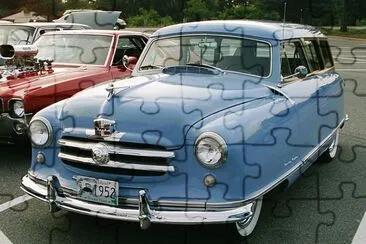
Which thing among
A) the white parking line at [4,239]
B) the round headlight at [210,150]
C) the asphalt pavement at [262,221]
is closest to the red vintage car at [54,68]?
the asphalt pavement at [262,221]

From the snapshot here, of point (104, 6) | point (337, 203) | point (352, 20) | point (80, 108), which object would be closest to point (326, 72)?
point (337, 203)

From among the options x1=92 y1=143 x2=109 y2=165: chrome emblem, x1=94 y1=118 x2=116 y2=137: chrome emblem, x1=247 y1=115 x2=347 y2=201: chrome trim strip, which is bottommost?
x1=247 y1=115 x2=347 y2=201: chrome trim strip

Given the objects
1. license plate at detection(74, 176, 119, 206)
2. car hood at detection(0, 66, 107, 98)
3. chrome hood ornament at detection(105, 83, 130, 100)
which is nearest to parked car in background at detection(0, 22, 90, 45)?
car hood at detection(0, 66, 107, 98)

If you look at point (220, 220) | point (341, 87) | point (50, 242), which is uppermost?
point (341, 87)

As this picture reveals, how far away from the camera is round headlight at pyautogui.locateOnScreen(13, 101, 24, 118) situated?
6.22 metres

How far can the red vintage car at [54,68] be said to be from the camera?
6254 millimetres

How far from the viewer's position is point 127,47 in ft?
27.6

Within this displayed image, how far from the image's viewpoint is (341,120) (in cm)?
695

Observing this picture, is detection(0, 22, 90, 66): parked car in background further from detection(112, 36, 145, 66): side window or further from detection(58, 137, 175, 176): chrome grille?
detection(58, 137, 175, 176): chrome grille

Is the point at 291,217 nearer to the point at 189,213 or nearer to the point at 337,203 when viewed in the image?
the point at 337,203

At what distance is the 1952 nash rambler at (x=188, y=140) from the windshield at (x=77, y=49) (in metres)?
2.58

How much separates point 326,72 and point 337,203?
1897 mm

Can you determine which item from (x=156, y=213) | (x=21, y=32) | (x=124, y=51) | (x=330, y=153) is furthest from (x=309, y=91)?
(x=21, y=32)

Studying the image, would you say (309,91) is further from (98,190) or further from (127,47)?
(127,47)
